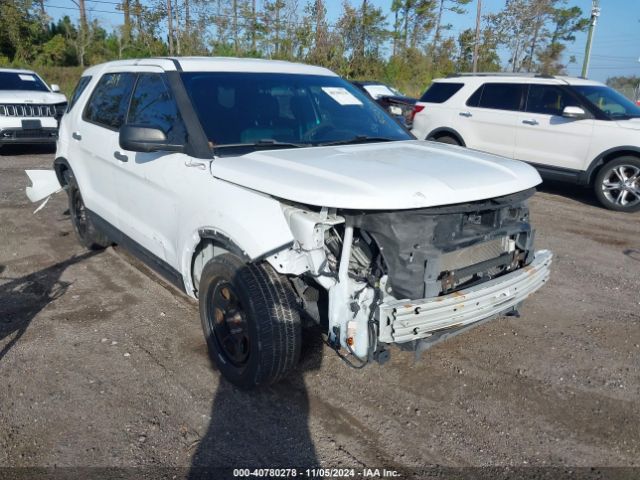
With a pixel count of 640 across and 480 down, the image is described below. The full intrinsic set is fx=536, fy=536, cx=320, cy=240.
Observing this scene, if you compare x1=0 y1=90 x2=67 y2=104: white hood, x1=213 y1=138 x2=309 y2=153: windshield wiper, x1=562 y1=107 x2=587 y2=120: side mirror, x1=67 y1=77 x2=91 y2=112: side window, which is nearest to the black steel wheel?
x1=213 y1=138 x2=309 y2=153: windshield wiper

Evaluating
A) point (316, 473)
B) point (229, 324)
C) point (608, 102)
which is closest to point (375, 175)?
point (229, 324)

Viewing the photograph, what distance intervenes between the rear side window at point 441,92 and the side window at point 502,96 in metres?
0.58

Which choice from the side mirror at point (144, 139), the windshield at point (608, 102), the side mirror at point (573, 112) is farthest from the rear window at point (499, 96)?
the side mirror at point (144, 139)

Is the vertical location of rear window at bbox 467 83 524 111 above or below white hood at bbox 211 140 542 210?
above

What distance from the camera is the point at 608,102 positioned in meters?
8.54

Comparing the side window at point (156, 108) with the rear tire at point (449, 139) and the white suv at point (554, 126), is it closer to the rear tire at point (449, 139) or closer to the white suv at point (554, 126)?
the white suv at point (554, 126)

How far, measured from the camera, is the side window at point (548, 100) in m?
8.59

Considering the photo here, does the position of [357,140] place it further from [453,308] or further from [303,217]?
[453,308]

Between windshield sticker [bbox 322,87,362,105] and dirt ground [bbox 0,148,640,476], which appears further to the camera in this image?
windshield sticker [bbox 322,87,362,105]

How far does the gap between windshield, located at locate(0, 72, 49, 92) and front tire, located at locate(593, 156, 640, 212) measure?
38.7 feet

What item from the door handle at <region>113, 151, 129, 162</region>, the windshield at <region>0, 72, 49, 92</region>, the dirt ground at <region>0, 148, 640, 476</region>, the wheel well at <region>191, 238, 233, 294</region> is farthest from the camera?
the windshield at <region>0, 72, 49, 92</region>

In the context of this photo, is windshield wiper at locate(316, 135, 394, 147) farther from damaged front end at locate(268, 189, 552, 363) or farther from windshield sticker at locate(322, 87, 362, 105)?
A: damaged front end at locate(268, 189, 552, 363)

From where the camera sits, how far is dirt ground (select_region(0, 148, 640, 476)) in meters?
2.84

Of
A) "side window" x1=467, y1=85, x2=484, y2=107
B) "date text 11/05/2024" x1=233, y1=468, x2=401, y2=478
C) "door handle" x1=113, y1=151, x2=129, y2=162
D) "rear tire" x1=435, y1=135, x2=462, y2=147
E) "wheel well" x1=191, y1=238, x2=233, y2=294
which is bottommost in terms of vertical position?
"date text 11/05/2024" x1=233, y1=468, x2=401, y2=478
